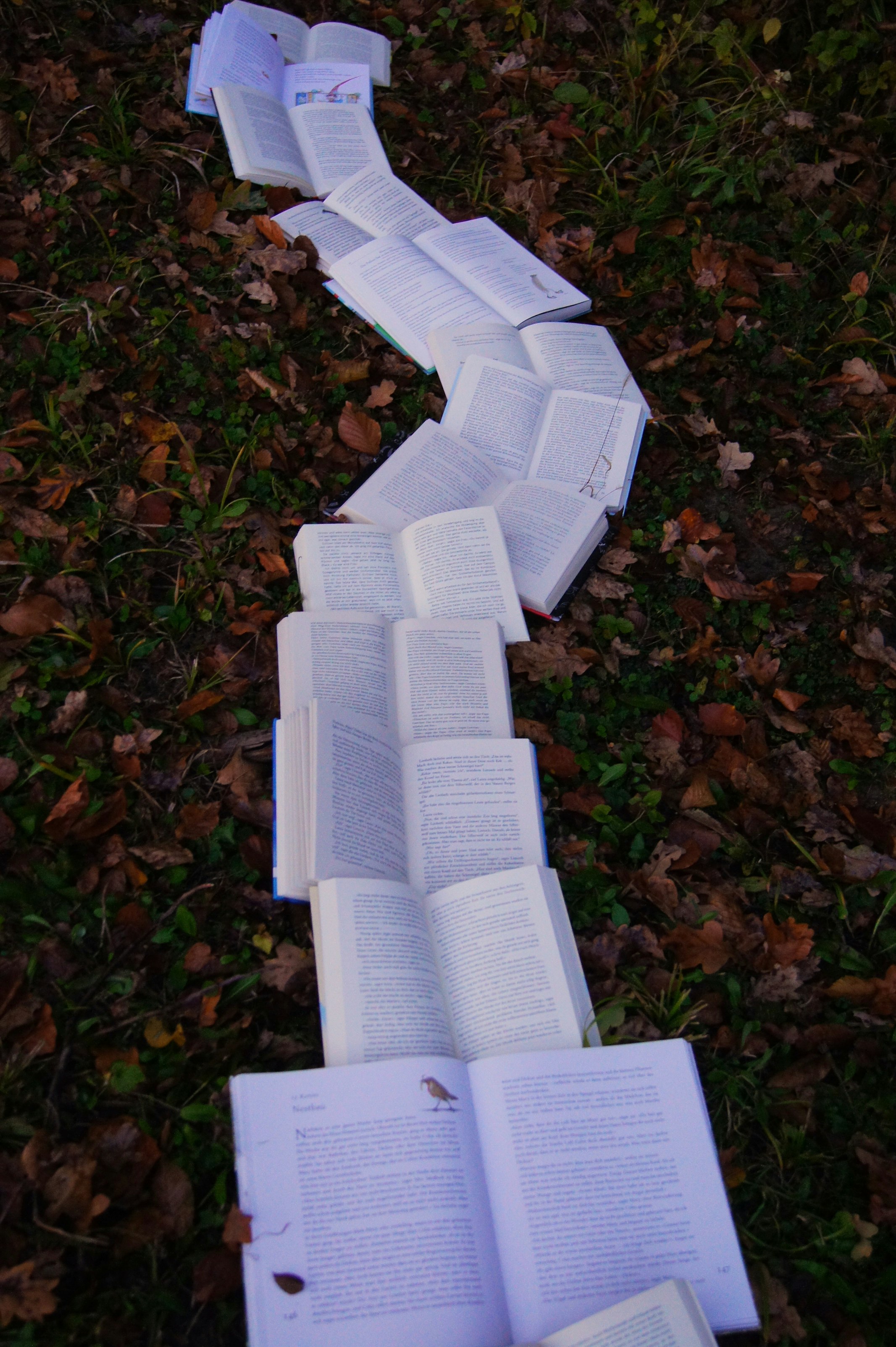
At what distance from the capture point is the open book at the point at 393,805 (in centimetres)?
213

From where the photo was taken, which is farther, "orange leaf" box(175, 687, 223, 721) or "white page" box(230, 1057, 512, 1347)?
"orange leaf" box(175, 687, 223, 721)

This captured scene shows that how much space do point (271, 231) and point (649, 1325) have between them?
3437 mm

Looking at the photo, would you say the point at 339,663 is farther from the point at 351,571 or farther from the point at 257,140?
the point at 257,140

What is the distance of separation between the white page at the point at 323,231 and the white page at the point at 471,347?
532 mm

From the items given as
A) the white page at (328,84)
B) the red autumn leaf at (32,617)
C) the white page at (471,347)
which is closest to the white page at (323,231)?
the white page at (471,347)

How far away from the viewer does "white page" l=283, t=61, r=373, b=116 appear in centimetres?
385

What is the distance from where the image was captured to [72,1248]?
167cm

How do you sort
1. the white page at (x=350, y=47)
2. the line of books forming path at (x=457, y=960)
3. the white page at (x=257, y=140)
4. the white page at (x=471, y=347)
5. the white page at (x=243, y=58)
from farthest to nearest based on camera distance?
1. the white page at (x=350, y=47)
2. the white page at (x=243, y=58)
3. the white page at (x=257, y=140)
4. the white page at (x=471, y=347)
5. the line of books forming path at (x=457, y=960)

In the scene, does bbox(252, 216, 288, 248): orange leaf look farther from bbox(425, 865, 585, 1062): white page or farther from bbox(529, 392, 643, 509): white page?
bbox(425, 865, 585, 1062): white page

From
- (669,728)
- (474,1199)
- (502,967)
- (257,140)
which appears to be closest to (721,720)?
(669,728)

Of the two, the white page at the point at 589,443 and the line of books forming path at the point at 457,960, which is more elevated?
the white page at the point at 589,443

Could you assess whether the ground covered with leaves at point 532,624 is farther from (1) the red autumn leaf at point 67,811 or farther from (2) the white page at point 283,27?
(2) the white page at point 283,27

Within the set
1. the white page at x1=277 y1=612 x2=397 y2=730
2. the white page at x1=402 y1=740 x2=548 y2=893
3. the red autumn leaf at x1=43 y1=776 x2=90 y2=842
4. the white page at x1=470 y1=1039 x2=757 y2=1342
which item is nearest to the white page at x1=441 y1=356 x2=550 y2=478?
the white page at x1=277 y1=612 x2=397 y2=730

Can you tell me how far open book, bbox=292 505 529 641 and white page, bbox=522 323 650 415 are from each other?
81 cm
